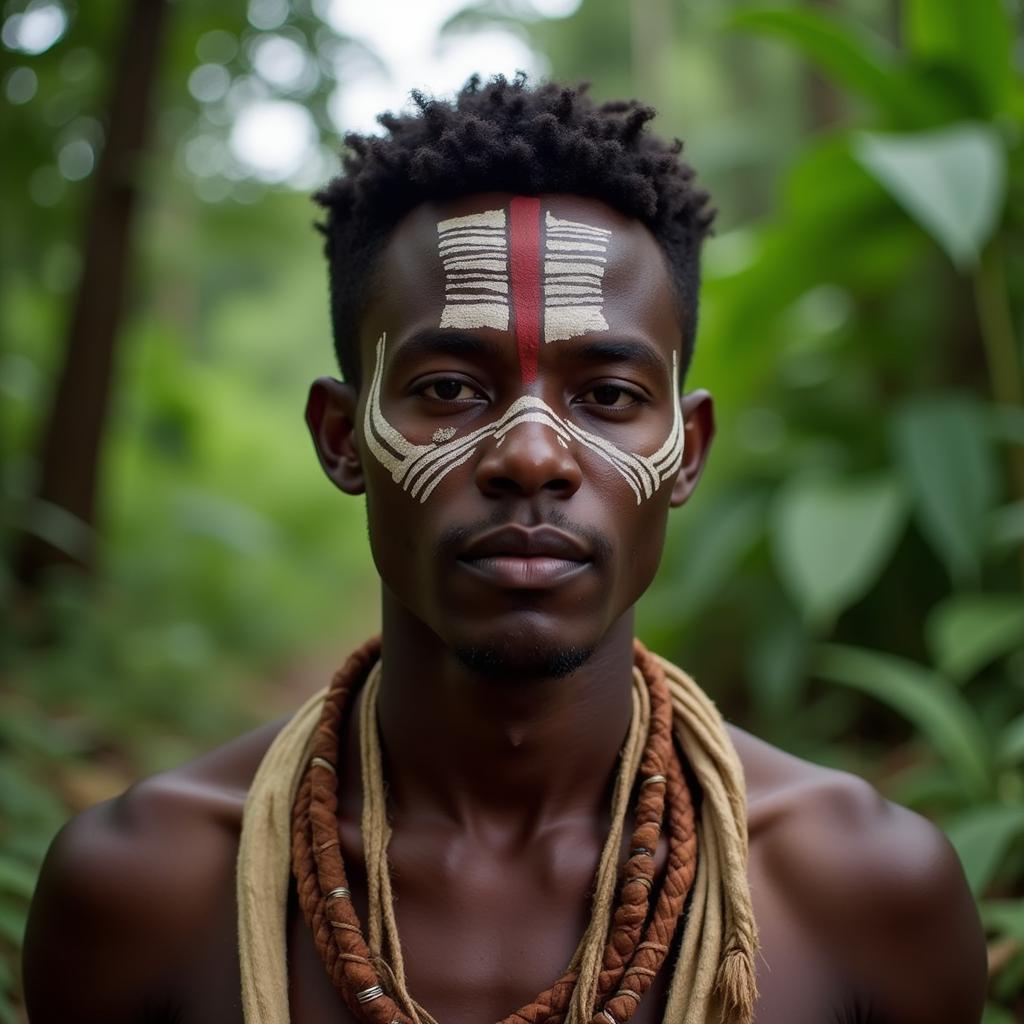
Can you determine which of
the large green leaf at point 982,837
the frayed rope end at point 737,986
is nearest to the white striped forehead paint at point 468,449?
the frayed rope end at point 737,986

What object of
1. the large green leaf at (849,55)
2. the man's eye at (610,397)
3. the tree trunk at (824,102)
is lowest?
the man's eye at (610,397)

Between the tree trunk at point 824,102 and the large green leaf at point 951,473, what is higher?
the tree trunk at point 824,102

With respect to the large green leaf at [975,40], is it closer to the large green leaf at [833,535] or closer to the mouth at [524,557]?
the large green leaf at [833,535]

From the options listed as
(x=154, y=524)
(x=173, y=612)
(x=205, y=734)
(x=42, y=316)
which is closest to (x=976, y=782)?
(x=205, y=734)

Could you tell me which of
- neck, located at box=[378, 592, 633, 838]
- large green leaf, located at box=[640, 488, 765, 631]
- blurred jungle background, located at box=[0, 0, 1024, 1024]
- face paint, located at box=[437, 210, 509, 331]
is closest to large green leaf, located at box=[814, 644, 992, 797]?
blurred jungle background, located at box=[0, 0, 1024, 1024]

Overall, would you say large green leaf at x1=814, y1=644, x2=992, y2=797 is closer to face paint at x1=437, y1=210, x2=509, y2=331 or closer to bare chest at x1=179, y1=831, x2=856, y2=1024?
bare chest at x1=179, y1=831, x2=856, y2=1024

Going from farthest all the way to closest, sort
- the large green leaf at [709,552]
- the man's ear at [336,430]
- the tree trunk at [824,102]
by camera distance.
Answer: the tree trunk at [824,102]
the large green leaf at [709,552]
the man's ear at [336,430]

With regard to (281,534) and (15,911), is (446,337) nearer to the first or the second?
(15,911)

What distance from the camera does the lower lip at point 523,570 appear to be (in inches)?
59.6

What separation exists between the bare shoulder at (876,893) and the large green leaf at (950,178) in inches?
75.8

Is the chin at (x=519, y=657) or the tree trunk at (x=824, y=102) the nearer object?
the chin at (x=519, y=657)

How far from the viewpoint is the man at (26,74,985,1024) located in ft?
5.18

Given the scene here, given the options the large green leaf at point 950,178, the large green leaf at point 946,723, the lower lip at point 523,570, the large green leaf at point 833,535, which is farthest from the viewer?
the large green leaf at point 833,535

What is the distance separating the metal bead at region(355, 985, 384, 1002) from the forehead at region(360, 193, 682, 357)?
35.6 inches
